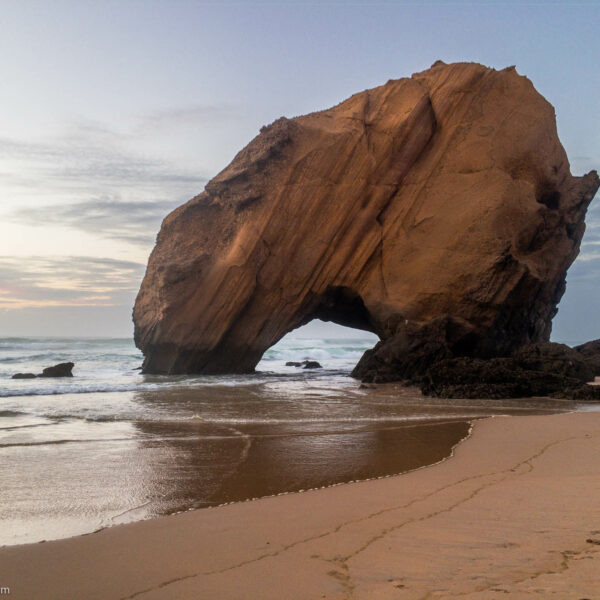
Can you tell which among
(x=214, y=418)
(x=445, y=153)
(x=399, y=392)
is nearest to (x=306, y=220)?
(x=445, y=153)

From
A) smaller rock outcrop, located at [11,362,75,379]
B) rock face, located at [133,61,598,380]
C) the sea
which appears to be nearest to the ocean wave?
the sea

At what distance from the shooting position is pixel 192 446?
269 inches

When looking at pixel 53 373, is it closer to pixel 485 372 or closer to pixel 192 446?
pixel 485 372

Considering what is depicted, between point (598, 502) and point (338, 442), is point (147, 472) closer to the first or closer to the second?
point (338, 442)

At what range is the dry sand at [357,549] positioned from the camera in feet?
8.54

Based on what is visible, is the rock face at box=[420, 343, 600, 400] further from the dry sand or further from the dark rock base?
the dry sand

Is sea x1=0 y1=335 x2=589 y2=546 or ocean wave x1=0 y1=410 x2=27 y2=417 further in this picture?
ocean wave x1=0 y1=410 x2=27 y2=417

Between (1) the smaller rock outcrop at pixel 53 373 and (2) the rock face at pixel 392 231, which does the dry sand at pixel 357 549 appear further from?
(1) the smaller rock outcrop at pixel 53 373

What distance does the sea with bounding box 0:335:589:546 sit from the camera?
4.46 m

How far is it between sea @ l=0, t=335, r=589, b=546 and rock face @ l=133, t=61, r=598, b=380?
4570 mm

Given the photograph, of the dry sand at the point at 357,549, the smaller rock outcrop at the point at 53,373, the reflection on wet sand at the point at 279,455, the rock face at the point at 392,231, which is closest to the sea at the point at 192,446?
the reflection on wet sand at the point at 279,455

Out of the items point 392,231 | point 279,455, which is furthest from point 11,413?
point 392,231

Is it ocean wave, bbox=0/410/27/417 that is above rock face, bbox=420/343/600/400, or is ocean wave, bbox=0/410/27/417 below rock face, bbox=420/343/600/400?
below

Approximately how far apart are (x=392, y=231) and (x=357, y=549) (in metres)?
15.7
